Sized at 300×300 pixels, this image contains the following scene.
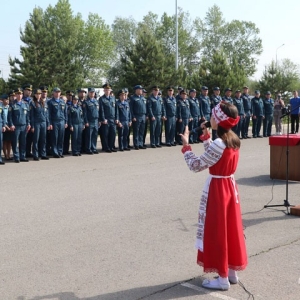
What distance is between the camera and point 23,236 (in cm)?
630

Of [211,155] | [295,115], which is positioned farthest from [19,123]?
[295,115]

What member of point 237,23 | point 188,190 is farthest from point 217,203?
point 237,23

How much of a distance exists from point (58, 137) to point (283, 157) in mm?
6489

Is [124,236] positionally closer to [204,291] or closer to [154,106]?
[204,291]

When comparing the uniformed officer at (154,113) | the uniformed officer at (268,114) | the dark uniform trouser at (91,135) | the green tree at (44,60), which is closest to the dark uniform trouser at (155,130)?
the uniformed officer at (154,113)

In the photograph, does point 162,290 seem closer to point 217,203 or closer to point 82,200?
point 217,203

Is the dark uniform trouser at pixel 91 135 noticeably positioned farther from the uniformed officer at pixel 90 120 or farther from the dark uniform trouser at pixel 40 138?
the dark uniform trouser at pixel 40 138

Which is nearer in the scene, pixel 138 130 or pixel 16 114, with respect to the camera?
pixel 16 114

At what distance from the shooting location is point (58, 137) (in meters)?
14.2

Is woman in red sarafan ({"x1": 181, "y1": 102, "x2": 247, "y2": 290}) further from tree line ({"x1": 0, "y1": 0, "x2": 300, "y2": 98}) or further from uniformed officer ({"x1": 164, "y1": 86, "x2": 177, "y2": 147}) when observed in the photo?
tree line ({"x1": 0, "y1": 0, "x2": 300, "y2": 98})

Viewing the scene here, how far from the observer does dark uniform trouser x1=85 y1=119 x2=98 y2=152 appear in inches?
586

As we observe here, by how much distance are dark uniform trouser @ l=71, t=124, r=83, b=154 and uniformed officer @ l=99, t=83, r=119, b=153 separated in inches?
35.6

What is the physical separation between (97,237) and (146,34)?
87.3 ft

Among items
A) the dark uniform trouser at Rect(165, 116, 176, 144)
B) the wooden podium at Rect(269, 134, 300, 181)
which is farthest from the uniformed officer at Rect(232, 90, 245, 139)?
the wooden podium at Rect(269, 134, 300, 181)
